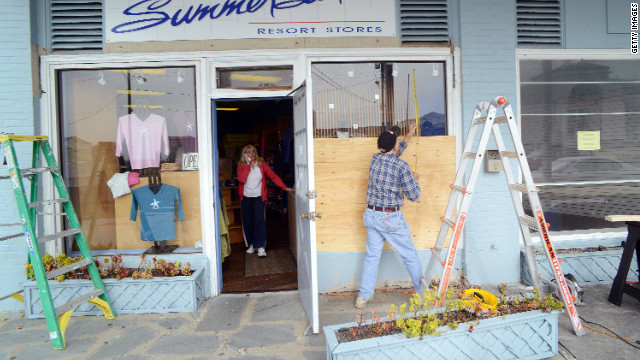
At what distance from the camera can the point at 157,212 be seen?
480 centimetres

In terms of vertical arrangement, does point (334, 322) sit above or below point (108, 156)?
below

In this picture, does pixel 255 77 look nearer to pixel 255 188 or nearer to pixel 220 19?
pixel 220 19

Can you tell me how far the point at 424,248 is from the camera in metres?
→ 4.75

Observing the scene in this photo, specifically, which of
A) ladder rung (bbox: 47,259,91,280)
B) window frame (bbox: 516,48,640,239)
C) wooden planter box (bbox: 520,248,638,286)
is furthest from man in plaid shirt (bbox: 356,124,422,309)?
ladder rung (bbox: 47,259,91,280)

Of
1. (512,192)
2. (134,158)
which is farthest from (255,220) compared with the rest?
(512,192)

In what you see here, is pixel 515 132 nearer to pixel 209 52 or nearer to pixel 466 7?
pixel 466 7

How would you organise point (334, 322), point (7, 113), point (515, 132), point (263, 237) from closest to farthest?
point (515, 132)
point (334, 322)
point (7, 113)
point (263, 237)

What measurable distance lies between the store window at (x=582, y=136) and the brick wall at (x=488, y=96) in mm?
421

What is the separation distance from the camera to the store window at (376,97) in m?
4.73

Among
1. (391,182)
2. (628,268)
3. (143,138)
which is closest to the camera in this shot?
(391,182)

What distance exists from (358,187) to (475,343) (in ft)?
7.04

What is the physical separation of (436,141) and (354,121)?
97cm

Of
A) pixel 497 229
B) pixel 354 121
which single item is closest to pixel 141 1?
pixel 354 121

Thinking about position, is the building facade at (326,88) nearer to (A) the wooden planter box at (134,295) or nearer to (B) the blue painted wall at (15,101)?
(B) the blue painted wall at (15,101)
